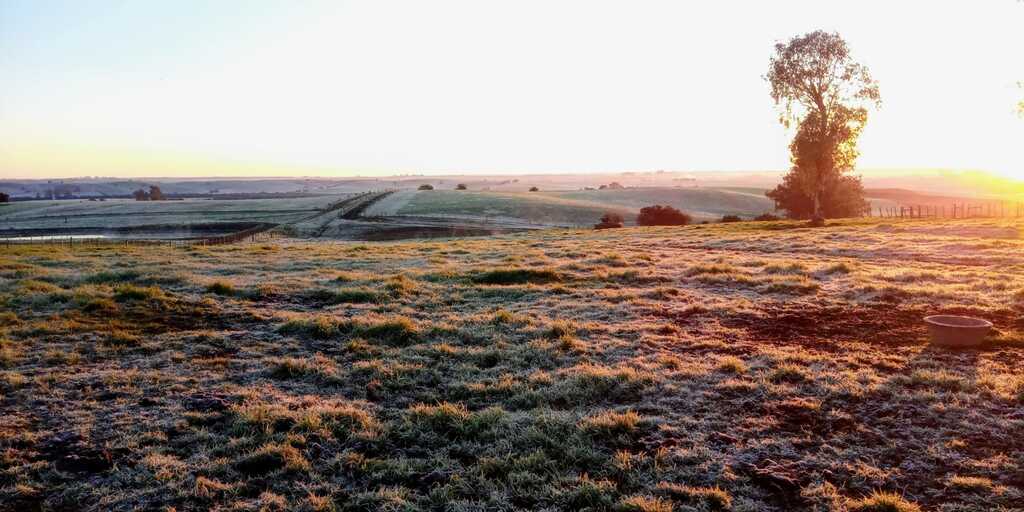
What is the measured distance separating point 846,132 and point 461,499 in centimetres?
4681

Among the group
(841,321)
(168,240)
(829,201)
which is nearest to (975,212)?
(829,201)

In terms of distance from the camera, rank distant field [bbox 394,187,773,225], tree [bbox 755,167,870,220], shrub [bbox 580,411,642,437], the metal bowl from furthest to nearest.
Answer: distant field [bbox 394,187,773,225] < tree [bbox 755,167,870,220] < the metal bowl < shrub [bbox 580,411,642,437]

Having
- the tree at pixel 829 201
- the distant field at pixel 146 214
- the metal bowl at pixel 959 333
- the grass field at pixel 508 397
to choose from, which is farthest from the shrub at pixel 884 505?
the distant field at pixel 146 214

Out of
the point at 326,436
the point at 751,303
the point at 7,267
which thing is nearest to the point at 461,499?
the point at 326,436

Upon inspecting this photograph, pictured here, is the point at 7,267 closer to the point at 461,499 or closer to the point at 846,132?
the point at 461,499

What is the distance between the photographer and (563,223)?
7575cm

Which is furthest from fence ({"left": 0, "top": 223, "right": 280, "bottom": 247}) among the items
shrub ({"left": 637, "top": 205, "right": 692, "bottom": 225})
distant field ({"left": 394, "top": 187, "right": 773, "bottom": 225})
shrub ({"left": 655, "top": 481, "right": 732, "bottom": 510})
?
shrub ({"left": 655, "top": 481, "right": 732, "bottom": 510})

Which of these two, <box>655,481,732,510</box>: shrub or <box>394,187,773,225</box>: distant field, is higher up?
<box>394,187,773,225</box>: distant field

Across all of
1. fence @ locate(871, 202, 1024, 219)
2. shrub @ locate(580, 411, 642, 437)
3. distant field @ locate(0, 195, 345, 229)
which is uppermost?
distant field @ locate(0, 195, 345, 229)

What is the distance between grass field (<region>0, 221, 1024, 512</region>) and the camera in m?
6.43

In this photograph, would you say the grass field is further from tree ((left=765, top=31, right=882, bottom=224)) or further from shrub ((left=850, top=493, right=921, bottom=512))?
tree ((left=765, top=31, right=882, bottom=224))

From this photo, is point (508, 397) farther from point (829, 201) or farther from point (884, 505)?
point (829, 201)

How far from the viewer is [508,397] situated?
9109 mm

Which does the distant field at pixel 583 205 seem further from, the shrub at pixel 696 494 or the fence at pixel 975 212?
the shrub at pixel 696 494
